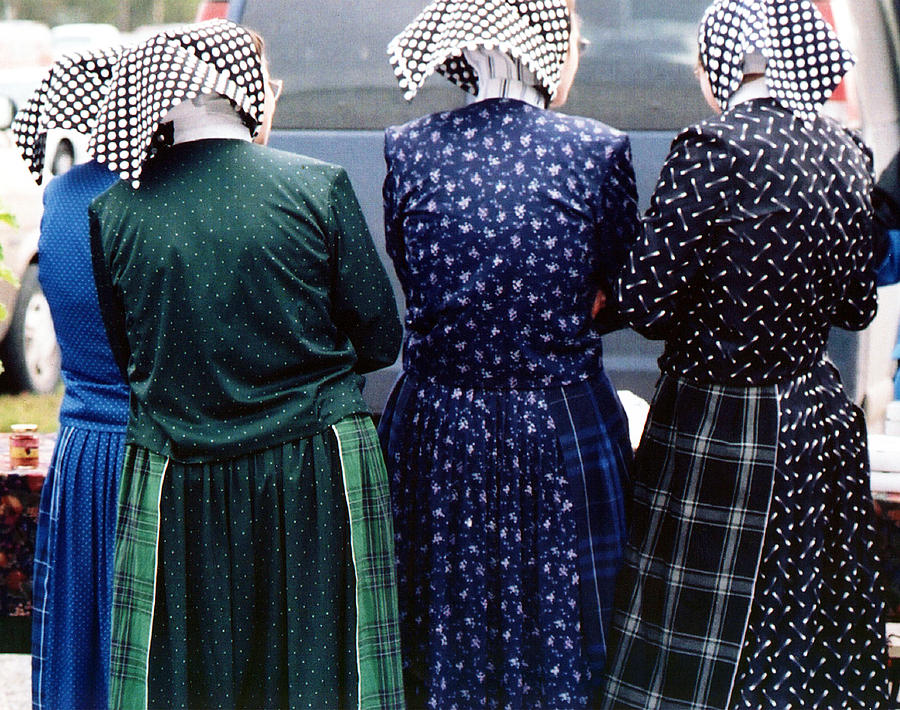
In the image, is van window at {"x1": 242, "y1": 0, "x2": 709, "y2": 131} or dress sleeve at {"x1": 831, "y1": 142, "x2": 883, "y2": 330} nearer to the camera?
dress sleeve at {"x1": 831, "y1": 142, "x2": 883, "y2": 330}

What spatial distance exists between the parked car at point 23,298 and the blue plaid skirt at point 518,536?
4101mm

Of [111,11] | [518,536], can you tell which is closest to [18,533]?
[518,536]

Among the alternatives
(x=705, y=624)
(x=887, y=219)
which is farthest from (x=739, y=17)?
(x=705, y=624)

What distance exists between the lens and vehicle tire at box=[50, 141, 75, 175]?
7.27 metres

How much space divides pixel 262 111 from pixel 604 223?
79 cm

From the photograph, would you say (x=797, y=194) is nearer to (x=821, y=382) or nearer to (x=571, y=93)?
(x=821, y=382)

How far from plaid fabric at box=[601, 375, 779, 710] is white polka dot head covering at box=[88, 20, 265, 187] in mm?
1156

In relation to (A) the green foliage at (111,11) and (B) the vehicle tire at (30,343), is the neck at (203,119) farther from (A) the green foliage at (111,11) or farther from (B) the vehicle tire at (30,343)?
(A) the green foliage at (111,11)

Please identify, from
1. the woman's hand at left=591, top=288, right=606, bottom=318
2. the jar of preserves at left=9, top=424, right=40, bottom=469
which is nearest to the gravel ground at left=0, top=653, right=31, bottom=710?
the jar of preserves at left=9, top=424, right=40, bottom=469

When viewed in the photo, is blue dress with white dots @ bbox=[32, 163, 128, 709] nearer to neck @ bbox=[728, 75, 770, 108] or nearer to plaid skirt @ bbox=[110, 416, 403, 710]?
plaid skirt @ bbox=[110, 416, 403, 710]

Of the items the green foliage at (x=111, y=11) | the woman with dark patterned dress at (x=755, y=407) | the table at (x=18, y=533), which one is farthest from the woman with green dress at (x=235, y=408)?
the green foliage at (x=111, y=11)

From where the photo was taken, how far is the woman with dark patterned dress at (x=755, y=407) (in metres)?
2.60

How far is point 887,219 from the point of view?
2926mm

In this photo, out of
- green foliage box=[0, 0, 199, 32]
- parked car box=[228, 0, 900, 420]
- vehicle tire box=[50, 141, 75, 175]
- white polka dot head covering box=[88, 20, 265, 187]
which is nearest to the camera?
white polka dot head covering box=[88, 20, 265, 187]
